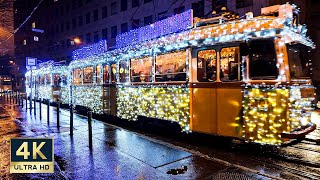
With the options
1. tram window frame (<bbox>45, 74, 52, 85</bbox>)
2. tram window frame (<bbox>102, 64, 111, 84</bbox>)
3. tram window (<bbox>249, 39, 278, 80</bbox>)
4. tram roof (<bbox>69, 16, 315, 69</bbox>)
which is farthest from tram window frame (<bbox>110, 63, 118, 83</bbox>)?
tram window frame (<bbox>45, 74, 52, 85</bbox>)

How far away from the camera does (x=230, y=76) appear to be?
21.6ft

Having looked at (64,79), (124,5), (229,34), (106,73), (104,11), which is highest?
(104,11)

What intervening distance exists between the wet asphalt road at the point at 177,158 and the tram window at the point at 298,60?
6.66 ft

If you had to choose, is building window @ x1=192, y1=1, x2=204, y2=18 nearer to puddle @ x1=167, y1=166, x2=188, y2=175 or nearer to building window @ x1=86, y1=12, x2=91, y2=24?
puddle @ x1=167, y1=166, x2=188, y2=175

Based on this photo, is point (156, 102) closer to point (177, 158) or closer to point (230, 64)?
point (177, 158)

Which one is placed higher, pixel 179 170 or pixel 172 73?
pixel 172 73

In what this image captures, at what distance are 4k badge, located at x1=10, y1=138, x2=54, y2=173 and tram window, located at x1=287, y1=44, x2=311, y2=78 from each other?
528cm

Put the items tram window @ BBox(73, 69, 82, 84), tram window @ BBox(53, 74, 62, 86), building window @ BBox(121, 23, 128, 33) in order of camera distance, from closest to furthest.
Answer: tram window @ BBox(73, 69, 82, 84) → tram window @ BBox(53, 74, 62, 86) → building window @ BBox(121, 23, 128, 33)

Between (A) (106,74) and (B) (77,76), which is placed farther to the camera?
(B) (77,76)

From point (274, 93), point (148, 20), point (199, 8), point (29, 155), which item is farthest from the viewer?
point (148, 20)

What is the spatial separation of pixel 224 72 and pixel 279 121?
1.77m

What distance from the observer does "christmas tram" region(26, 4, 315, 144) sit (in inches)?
231

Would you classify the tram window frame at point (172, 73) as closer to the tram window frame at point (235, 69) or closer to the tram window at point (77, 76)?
the tram window frame at point (235, 69)

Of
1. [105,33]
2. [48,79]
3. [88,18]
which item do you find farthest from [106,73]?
[88,18]
